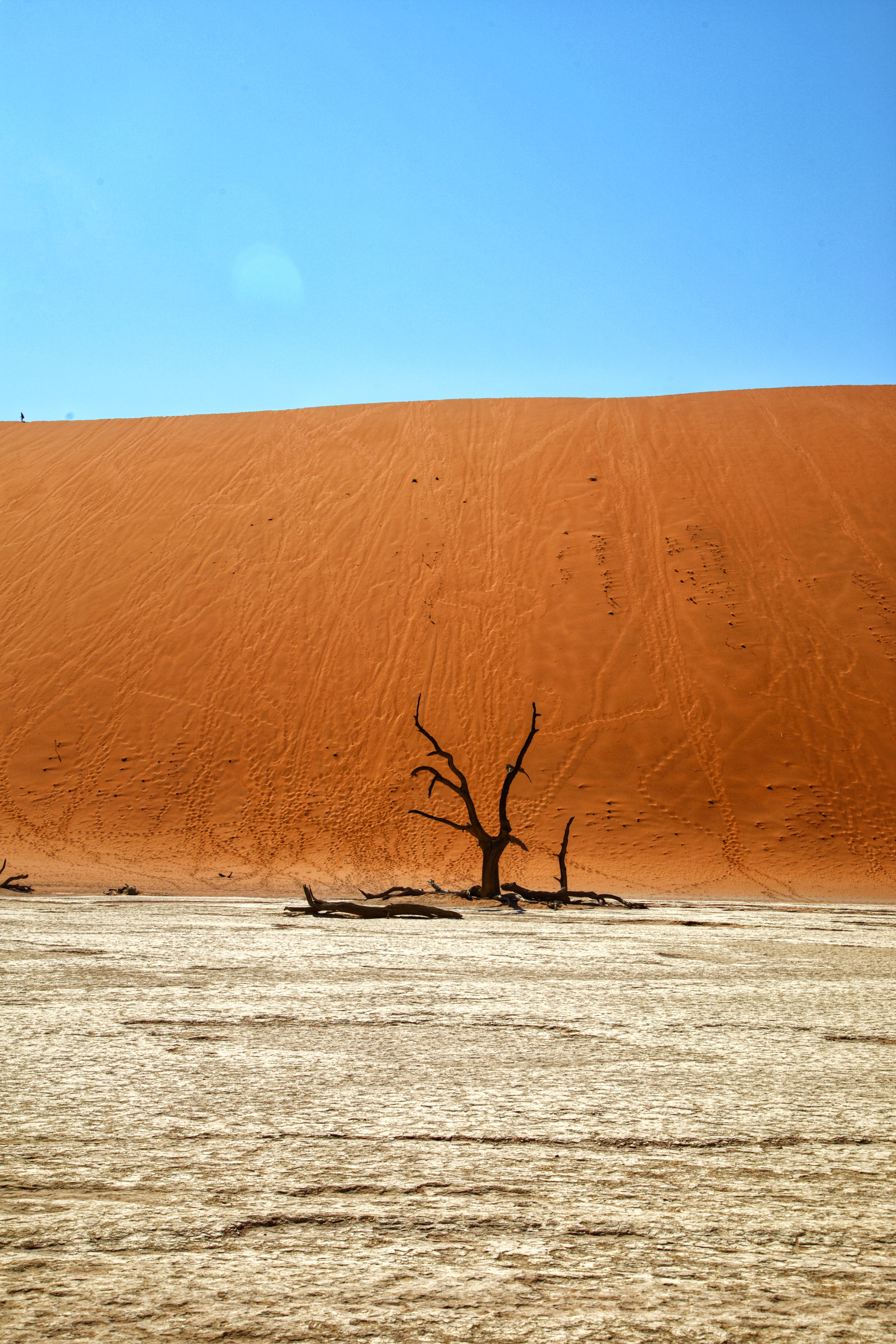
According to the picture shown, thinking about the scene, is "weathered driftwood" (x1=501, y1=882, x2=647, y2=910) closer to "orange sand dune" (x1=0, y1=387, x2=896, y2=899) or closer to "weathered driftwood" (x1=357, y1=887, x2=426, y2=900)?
"weathered driftwood" (x1=357, y1=887, x2=426, y2=900)

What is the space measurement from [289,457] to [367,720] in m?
11.6

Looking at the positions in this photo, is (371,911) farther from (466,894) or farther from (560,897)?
(466,894)

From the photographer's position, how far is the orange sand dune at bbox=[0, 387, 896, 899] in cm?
1830

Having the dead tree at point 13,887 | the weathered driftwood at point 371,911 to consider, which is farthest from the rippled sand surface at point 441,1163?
the dead tree at point 13,887

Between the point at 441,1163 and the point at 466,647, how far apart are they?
21.2m

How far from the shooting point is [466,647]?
23062 millimetres

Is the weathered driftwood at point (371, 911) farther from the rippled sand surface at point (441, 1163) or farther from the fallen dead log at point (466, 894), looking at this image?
the rippled sand surface at point (441, 1163)

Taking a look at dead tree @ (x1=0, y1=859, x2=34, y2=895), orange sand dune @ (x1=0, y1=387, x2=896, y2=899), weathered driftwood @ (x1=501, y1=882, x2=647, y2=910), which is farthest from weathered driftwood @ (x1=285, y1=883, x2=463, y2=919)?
orange sand dune @ (x1=0, y1=387, x2=896, y2=899)

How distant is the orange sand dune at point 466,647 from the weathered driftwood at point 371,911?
6.89 meters

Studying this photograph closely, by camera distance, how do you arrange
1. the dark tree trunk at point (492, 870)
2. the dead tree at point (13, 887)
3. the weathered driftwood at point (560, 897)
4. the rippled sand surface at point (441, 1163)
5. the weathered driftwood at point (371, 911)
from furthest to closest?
the dark tree trunk at point (492, 870) → the weathered driftwood at point (560, 897) → the dead tree at point (13, 887) → the weathered driftwood at point (371, 911) → the rippled sand surface at point (441, 1163)

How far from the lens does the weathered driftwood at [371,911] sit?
8328mm

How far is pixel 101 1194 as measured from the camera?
66.1 inches

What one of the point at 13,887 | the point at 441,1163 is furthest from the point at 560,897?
the point at 441,1163

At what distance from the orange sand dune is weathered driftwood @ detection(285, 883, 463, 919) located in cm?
689
